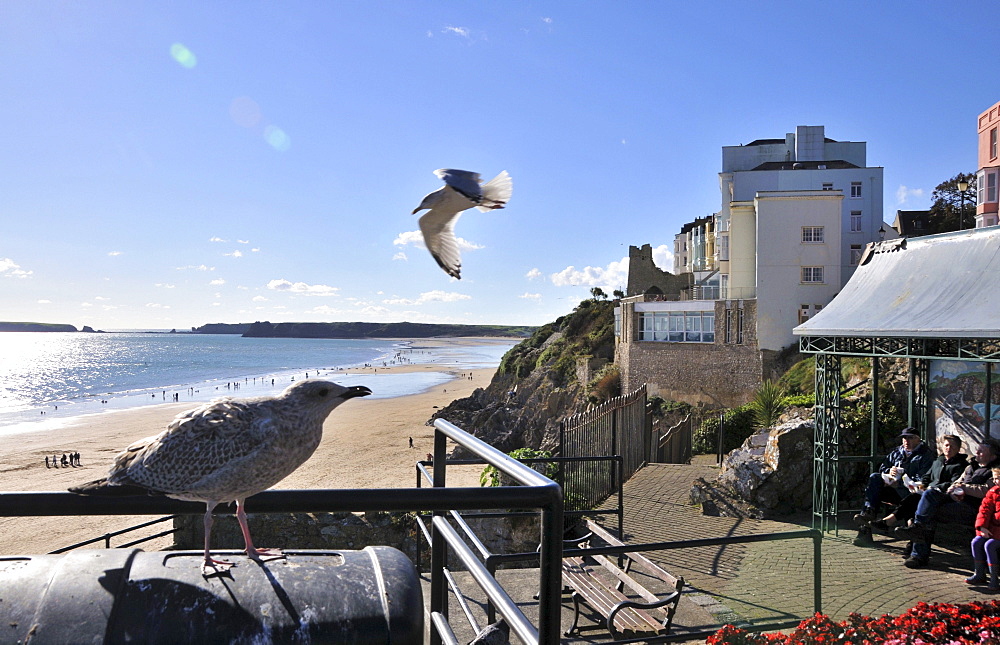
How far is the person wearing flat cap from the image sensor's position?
31.4 feet

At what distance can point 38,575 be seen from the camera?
5.48 feet

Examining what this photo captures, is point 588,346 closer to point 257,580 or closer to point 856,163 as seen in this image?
point 856,163

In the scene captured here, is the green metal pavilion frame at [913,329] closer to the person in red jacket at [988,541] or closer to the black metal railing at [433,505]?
the person in red jacket at [988,541]

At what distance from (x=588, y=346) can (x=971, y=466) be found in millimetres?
37056

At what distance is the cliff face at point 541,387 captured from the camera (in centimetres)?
3459

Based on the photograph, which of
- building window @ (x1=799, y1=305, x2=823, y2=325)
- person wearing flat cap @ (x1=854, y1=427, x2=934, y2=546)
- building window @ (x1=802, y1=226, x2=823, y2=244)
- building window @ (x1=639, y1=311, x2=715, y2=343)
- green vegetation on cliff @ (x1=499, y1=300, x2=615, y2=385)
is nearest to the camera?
person wearing flat cap @ (x1=854, y1=427, x2=934, y2=546)

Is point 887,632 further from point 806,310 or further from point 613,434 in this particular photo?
point 806,310

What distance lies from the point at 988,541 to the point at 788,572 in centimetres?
223

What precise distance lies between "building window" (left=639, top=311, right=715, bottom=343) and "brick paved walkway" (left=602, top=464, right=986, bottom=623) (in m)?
21.4

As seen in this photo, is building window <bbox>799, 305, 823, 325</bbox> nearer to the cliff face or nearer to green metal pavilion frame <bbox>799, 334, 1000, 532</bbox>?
the cliff face

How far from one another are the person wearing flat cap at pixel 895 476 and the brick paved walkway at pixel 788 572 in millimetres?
337

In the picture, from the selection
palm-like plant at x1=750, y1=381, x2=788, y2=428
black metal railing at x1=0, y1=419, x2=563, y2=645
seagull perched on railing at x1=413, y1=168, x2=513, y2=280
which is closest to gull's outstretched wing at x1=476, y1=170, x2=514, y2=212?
seagull perched on railing at x1=413, y1=168, x2=513, y2=280

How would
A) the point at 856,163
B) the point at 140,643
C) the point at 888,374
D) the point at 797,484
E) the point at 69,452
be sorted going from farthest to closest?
the point at 856,163 → the point at 69,452 → the point at 888,374 → the point at 797,484 → the point at 140,643

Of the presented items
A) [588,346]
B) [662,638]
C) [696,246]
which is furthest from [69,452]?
[696,246]
